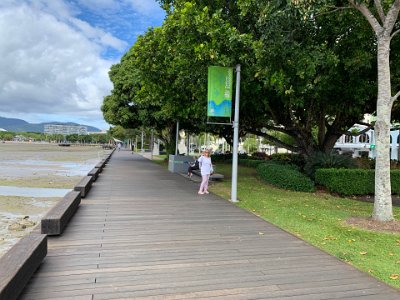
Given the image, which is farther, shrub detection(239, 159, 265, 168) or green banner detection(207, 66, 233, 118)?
shrub detection(239, 159, 265, 168)

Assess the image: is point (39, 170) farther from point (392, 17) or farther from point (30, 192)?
point (392, 17)

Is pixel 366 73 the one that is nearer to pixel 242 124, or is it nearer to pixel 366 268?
pixel 242 124

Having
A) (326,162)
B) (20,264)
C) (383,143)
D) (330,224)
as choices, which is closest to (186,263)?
(20,264)

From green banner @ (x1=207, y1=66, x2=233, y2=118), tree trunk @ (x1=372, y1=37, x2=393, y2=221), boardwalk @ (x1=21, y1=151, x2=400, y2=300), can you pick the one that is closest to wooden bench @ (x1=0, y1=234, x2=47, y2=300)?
boardwalk @ (x1=21, y1=151, x2=400, y2=300)

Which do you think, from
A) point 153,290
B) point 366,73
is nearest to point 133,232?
point 153,290

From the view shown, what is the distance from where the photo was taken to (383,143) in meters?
8.34

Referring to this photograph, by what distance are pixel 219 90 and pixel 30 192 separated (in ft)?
24.5

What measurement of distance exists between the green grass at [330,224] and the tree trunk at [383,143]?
0.89 meters

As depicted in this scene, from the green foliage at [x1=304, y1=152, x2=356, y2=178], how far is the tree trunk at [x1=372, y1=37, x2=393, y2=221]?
652 cm

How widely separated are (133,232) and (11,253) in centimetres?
282

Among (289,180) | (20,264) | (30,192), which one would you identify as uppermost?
(289,180)

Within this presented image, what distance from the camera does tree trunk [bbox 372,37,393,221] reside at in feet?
27.1

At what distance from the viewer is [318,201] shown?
1183cm

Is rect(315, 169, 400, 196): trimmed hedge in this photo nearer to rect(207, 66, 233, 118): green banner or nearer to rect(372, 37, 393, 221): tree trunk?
rect(207, 66, 233, 118): green banner
